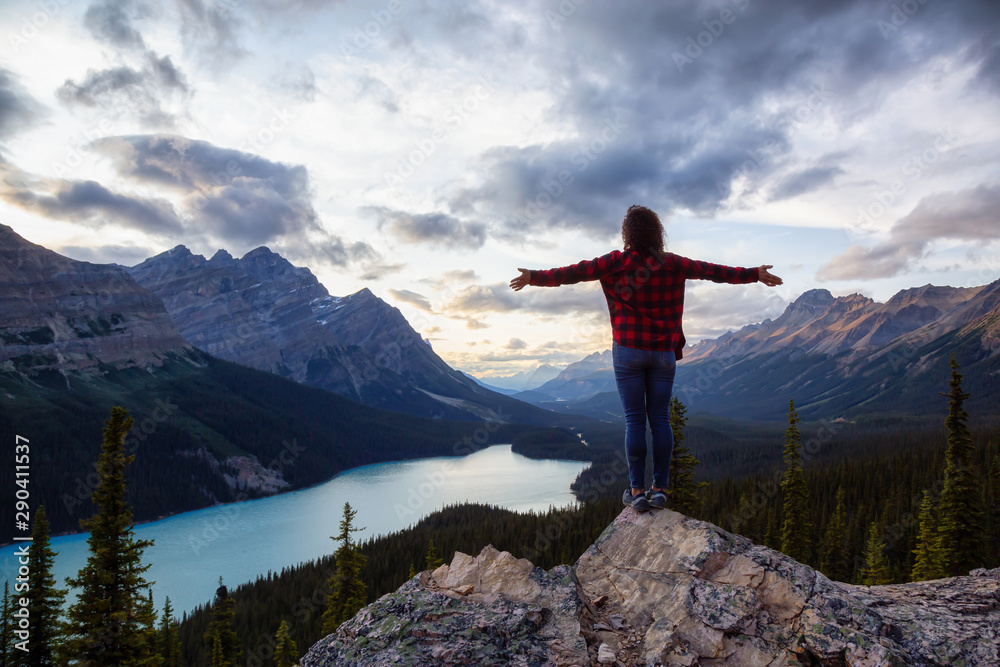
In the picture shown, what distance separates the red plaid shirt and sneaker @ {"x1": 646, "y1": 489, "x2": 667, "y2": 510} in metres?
2.28

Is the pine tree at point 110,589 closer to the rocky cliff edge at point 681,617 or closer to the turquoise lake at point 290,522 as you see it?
the rocky cliff edge at point 681,617

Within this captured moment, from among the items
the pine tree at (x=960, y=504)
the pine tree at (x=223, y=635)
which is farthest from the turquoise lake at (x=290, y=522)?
the pine tree at (x=960, y=504)

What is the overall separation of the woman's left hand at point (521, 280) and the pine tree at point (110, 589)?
1374cm

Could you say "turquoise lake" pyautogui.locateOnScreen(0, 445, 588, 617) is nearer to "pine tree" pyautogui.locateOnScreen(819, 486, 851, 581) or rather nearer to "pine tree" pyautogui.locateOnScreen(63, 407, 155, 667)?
"pine tree" pyautogui.locateOnScreen(819, 486, 851, 581)

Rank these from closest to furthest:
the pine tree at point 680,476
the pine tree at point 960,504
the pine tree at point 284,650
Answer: the pine tree at point 680,476 → the pine tree at point 960,504 → the pine tree at point 284,650

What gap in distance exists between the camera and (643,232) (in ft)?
21.9

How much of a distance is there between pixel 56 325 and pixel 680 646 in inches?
9458

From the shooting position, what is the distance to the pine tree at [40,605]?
1931 centimetres

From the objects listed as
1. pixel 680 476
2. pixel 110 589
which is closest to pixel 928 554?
pixel 680 476

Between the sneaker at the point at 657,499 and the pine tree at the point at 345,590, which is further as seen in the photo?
the pine tree at the point at 345,590

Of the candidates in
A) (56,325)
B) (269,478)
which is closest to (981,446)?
(269,478)

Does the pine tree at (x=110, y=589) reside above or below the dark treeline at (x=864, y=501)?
above

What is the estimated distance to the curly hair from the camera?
21.8 feet

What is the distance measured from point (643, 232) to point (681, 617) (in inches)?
183
